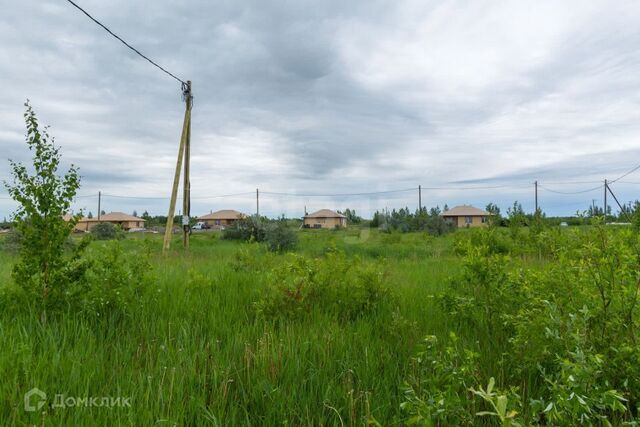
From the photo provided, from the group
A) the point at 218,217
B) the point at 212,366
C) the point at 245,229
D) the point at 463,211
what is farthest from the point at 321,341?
the point at 218,217

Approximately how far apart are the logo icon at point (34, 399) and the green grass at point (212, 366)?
39mm

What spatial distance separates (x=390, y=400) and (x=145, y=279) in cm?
347

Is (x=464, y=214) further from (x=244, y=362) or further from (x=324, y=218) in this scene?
(x=244, y=362)

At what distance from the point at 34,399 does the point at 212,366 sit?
1.06m

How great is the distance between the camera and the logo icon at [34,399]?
6.70 feet

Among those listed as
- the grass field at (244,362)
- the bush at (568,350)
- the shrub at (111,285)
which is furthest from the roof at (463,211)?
the bush at (568,350)

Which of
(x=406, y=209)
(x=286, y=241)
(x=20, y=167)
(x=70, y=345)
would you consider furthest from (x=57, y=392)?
(x=406, y=209)

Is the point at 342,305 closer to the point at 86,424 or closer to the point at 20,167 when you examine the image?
the point at 86,424

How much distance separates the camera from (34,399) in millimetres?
2139

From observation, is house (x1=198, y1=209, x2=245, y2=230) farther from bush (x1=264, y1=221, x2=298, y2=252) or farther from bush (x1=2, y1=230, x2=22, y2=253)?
bush (x1=264, y1=221, x2=298, y2=252)

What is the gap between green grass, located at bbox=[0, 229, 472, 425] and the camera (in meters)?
2.18

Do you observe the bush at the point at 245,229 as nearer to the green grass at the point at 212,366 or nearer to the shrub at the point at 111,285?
the shrub at the point at 111,285

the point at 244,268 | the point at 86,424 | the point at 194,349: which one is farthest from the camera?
the point at 244,268

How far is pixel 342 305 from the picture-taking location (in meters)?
4.51
